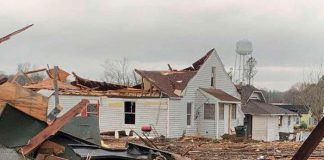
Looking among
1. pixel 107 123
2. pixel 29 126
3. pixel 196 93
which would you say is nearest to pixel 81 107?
pixel 29 126

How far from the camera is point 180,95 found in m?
35.3

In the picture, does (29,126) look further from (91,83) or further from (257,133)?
(257,133)

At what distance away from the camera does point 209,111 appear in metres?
37.0

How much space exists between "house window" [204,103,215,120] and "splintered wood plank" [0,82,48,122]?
27597mm

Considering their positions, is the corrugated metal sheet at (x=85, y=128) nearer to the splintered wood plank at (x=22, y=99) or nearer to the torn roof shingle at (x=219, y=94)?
the splintered wood plank at (x=22, y=99)

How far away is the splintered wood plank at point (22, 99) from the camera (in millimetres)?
9477


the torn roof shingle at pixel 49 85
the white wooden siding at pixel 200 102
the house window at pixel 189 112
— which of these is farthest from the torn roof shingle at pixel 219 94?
the torn roof shingle at pixel 49 85

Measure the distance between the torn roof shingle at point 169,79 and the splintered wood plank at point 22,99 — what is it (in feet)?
80.4

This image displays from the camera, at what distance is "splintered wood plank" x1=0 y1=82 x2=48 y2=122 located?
948 centimetres

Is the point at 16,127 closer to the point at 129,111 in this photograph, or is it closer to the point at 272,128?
the point at 129,111

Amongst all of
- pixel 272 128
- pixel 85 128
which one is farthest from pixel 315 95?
pixel 85 128

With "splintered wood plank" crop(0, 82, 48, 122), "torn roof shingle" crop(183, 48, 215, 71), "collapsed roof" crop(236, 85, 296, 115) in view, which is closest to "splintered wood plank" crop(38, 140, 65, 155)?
"splintered wood plank" crop(0, 82, 48, 122)

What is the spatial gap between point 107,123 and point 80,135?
2428cm

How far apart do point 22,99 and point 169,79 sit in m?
27.3
